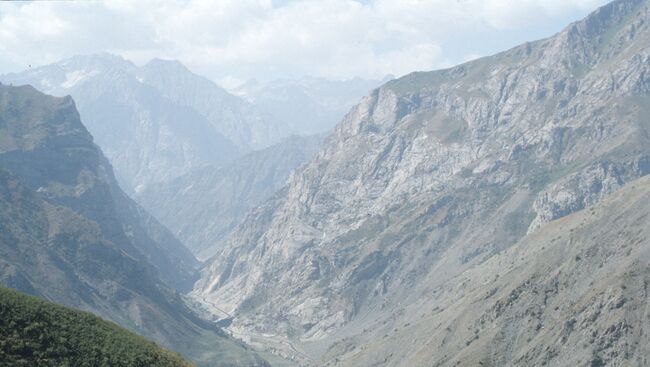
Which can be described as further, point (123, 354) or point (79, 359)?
point (123, 354)

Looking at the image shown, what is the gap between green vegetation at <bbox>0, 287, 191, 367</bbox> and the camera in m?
139

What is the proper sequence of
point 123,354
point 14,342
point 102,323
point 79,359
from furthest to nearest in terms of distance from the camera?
1. point 102,323
2. point 123,354
3. point 79,359
4. point 14,342

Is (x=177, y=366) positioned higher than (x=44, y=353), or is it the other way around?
(x=44, y=353)

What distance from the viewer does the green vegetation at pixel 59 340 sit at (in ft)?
457

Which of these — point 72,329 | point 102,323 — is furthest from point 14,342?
point 102,323

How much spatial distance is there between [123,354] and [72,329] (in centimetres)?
1159

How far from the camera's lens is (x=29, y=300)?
15650cm

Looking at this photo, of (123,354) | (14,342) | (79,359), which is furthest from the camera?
(123,354)

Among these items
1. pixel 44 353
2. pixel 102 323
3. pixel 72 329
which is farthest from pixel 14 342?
pixel 102 323

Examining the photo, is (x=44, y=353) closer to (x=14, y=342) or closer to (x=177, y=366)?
(x=14, y=342)

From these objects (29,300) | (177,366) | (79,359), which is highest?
(29,300)

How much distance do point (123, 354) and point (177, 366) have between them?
13.6m

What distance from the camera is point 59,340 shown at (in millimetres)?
148000

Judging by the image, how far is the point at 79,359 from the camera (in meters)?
148
